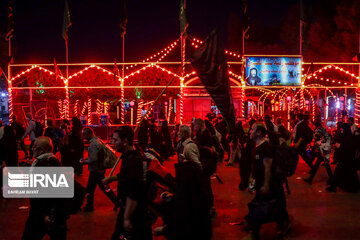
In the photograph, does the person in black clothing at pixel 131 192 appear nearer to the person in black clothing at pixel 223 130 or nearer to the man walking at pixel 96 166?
the man walking at pixel 96 166

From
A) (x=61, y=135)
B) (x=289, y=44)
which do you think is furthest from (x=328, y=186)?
(x=289, y=44)

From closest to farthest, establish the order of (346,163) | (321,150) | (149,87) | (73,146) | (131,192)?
(131,192) < (346,163) < (321,150) < (73,146) < (149,87)

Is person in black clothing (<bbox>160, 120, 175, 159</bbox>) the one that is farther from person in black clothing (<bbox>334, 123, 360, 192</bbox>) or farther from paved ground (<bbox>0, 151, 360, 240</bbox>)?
person in black clothing (<bbox>334, 123, 360, 192</bbox>)

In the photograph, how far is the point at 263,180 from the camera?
17.1ft

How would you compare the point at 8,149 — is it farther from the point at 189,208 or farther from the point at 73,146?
the point at 189,208

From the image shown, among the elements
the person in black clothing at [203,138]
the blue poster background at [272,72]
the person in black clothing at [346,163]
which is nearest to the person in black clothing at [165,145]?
the blue poster background at [272,72]

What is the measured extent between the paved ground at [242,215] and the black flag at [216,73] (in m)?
2.03

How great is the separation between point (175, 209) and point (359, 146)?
7.85m

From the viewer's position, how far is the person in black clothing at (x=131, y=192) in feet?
12.3

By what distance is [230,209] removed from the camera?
752 cm

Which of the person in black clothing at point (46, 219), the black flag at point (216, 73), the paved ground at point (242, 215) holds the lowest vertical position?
the paved ground at point (242, 215)

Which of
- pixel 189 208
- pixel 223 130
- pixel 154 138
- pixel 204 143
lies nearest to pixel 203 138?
pixel 204 143

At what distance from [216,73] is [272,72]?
15.6 metres

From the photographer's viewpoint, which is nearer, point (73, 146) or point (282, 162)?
point (282, 162)
